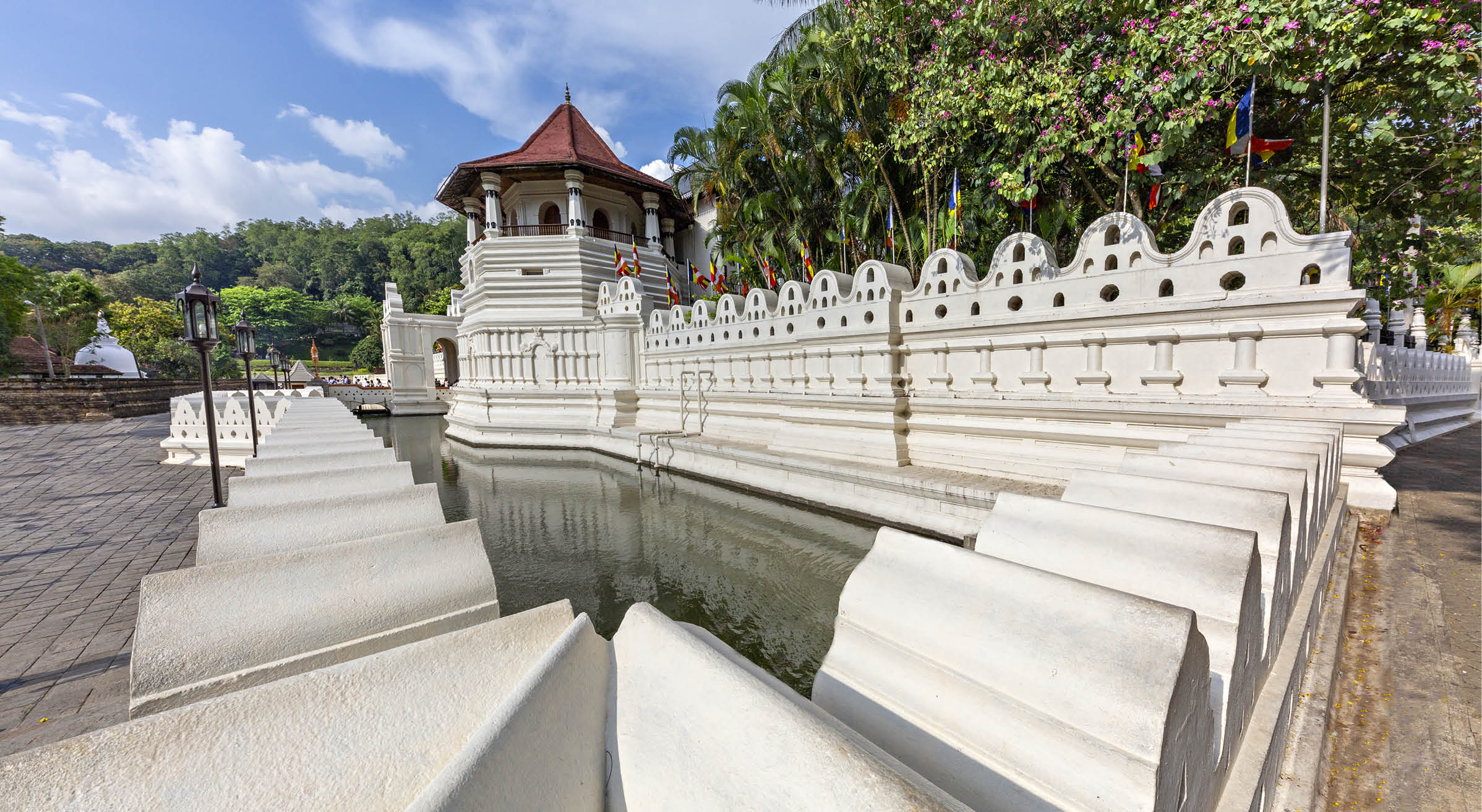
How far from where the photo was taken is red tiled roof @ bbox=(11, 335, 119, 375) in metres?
30.6

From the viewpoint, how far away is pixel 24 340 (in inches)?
1273

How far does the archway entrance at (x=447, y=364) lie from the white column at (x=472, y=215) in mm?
11946

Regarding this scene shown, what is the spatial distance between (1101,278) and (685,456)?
7.22 metres

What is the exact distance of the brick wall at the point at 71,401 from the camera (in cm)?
A: 1880

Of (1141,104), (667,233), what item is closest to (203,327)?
A: (1141,104)

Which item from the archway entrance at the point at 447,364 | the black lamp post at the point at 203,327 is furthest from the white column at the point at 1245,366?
the archway entrance at the point at 447,364

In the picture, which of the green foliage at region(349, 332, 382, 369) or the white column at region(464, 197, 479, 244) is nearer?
the white column at region(464, 197, 479, 244)

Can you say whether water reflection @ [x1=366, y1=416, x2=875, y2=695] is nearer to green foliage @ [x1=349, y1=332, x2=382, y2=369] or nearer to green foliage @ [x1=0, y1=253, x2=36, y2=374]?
green foliage @ [x1=0, y1=253, x2=36, y2=374]

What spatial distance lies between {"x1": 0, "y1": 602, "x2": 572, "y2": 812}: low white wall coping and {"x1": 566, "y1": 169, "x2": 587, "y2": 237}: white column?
18.6 m

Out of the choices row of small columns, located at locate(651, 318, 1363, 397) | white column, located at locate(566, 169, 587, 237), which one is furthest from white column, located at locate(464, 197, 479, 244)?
row of small columns, located at locate(651, 318, 1363, 397)

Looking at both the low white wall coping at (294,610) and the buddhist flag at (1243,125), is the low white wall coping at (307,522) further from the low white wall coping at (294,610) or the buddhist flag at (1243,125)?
the buddhist flag at (1243,125)

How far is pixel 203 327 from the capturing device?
256 inches

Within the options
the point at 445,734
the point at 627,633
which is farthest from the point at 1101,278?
the point at 445,734

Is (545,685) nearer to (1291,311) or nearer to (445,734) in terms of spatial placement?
(445,734)
